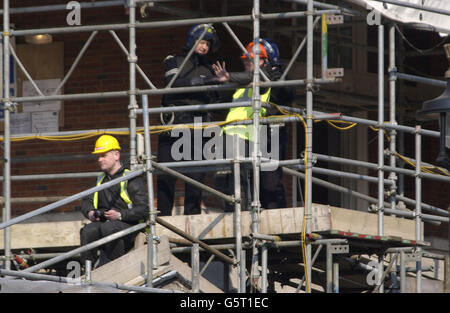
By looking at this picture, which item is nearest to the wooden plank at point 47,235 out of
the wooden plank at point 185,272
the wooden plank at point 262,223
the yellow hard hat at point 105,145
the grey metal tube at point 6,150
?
the grey metal tube at point 6,150

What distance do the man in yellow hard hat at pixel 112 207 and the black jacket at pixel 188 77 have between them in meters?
0.93

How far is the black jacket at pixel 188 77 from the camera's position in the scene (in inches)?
592

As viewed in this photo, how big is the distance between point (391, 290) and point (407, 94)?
421 cm

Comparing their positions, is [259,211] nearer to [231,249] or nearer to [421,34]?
[231,249]

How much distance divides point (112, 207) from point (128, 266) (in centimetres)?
110

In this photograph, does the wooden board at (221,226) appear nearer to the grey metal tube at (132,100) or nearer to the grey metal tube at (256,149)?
the grey metal tube at (256,149)

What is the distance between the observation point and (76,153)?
17844 mm

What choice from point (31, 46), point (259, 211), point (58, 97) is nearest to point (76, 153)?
point (31, 46)

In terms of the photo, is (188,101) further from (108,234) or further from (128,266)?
(128,266)

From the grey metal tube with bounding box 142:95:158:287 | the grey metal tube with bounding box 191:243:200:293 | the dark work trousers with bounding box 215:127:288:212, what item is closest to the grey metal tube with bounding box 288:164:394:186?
the dark work trousers with bounding box 215:127:288:212

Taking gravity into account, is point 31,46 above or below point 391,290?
above

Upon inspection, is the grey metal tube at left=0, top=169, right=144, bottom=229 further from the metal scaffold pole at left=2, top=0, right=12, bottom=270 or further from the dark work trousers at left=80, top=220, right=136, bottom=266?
the metal scaffold pole at left=2, top=0, right=12, bottom=270

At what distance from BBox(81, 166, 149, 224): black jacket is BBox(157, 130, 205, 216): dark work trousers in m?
0.60

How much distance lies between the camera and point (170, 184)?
605 inches
